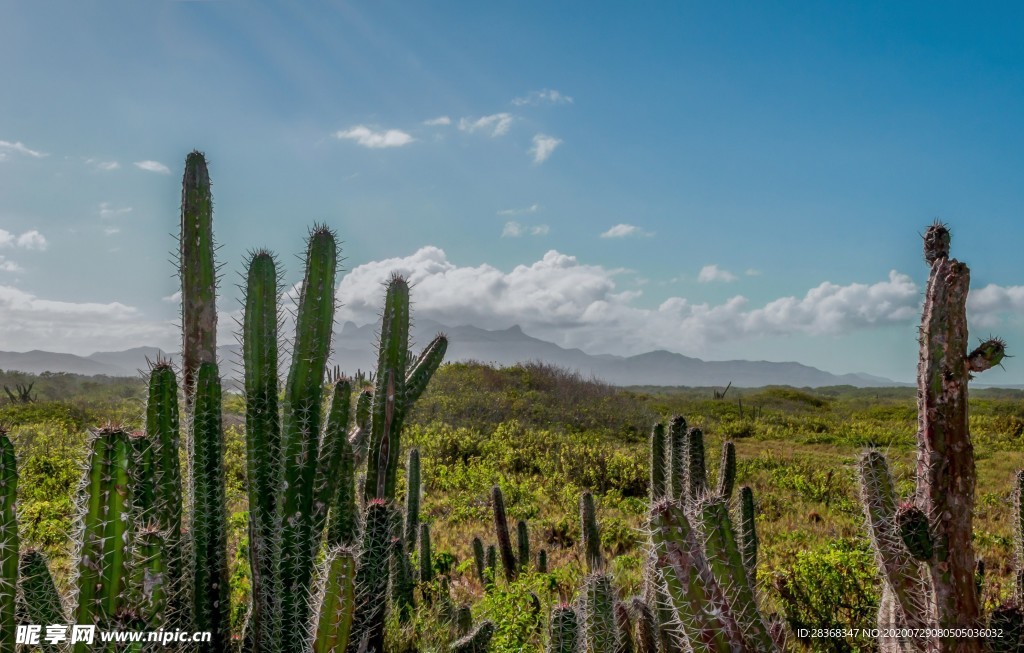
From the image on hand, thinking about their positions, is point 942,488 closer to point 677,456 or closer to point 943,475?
point 943,475

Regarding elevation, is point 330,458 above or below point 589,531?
above

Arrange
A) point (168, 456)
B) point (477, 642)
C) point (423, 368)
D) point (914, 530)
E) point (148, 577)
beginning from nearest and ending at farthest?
point (148, 577) → point (914, 530) → point (168, 456) → point (477, 642) → point (423, 368)

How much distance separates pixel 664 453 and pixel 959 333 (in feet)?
8.86

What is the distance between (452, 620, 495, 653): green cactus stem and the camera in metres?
4.14

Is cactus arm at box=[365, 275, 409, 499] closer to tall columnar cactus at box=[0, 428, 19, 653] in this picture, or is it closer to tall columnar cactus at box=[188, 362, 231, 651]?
tall columnar cactus at box=[188, 362, 231, 651]

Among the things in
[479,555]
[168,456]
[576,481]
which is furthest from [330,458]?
[576,481]

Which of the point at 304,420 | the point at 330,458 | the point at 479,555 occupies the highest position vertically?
the point at 304,420

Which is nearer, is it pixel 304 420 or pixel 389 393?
pixel 304 420

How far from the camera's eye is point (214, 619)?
149 inches

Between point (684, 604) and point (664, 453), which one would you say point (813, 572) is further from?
point (684, 604)

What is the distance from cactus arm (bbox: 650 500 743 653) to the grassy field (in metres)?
0.11

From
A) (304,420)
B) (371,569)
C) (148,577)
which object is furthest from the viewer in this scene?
(304,420)

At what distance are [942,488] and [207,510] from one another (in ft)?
11.8

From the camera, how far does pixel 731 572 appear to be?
2.76 m
